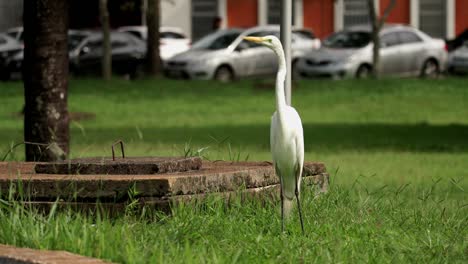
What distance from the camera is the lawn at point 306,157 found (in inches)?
356

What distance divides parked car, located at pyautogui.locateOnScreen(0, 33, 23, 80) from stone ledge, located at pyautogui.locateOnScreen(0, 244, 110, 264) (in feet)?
117

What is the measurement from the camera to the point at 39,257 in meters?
7.96

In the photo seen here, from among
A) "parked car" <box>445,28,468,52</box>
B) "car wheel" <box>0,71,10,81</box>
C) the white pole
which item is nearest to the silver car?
"car wheel" <box>0,71,10,81</box>

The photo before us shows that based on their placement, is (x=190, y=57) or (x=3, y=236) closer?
(x=3, y=236)

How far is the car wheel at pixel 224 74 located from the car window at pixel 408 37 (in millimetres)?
4586

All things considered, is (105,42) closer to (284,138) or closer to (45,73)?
(45,73)

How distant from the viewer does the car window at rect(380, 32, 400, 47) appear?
40.8 meters

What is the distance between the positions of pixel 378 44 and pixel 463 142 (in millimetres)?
13425

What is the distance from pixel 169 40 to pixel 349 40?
325 inches

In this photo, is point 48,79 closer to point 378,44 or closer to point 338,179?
point 338,179

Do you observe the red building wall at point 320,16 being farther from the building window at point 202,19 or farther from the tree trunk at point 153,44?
the tree trunk at point 153,44

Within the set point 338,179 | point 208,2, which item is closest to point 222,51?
point 208,2

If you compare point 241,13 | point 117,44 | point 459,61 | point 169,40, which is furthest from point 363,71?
point 241,13

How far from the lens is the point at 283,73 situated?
32.5 feet
